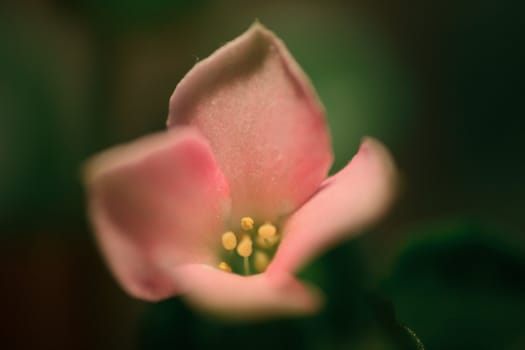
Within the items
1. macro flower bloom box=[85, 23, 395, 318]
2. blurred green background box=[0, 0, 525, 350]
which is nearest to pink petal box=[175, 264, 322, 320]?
macro flower bloom box=[85, 23, 395, 318]

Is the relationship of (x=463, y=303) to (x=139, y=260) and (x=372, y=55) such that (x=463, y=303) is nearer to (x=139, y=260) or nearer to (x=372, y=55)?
(x=139, y=260)

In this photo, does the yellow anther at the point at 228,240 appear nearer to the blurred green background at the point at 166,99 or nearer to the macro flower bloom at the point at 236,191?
the macro flower bloom at the point at 236,191

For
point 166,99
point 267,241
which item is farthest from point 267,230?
point 166,99

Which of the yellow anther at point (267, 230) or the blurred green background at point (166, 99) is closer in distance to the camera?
the yellow anther at point (267, 230)

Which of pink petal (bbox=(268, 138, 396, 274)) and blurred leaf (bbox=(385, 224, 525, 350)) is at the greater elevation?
pink petal (bbox=(268, 138, 396, 274))

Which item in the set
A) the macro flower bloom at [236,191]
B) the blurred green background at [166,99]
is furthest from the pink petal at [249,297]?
the blurred green background at [166,99]

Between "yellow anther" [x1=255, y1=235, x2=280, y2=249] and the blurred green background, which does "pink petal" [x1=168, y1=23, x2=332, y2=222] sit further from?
the blurred green background
